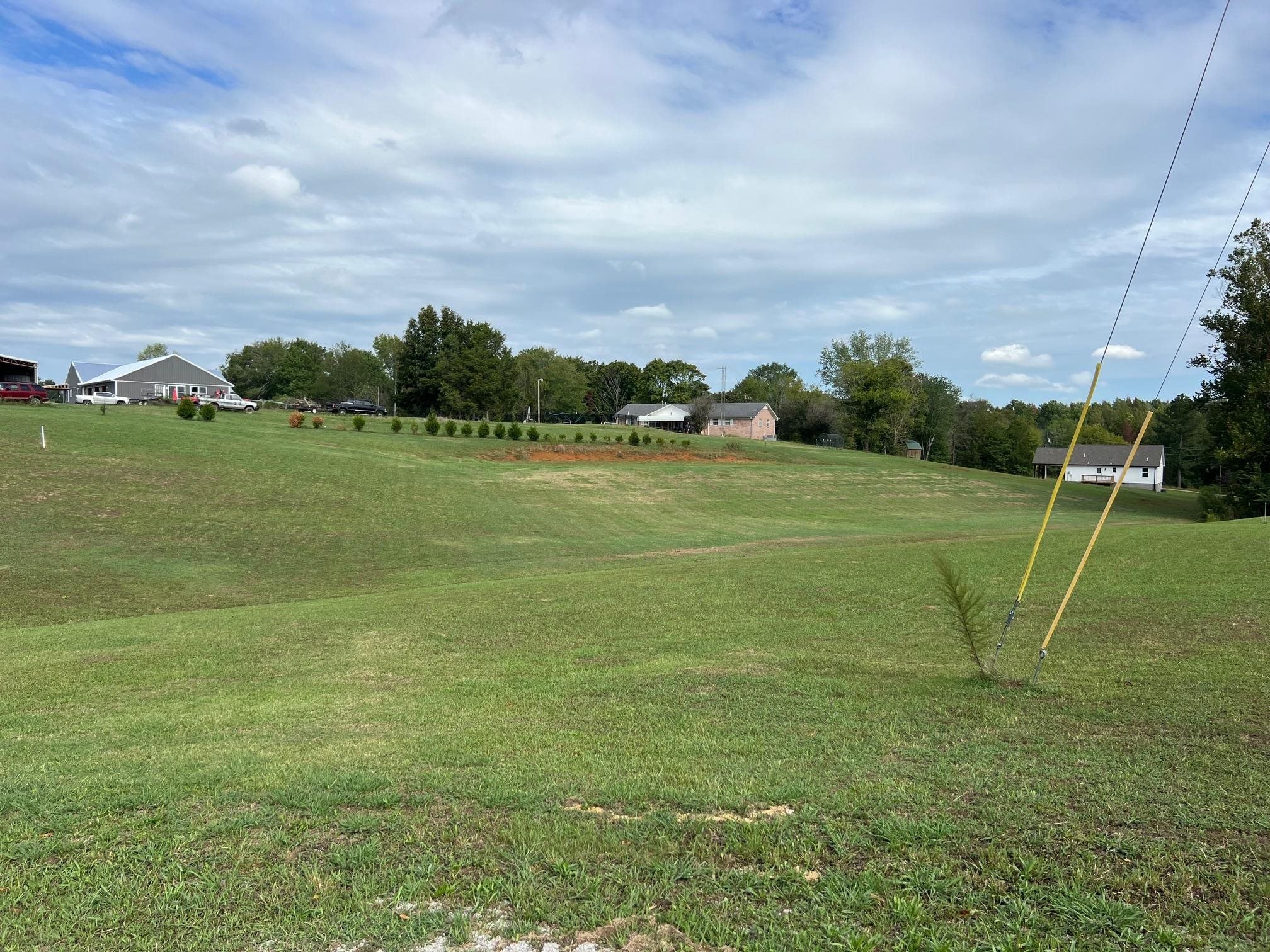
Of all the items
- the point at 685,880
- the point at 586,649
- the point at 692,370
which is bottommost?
the point at 586,649

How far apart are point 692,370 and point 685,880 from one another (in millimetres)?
146898

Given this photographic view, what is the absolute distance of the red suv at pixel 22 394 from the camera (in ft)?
178

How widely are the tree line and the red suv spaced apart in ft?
144

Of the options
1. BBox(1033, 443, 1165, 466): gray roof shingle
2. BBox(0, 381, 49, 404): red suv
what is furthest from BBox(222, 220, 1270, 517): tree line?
BBox(0, 381, 49, 404): red suv

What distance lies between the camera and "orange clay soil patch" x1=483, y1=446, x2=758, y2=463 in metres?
53.8

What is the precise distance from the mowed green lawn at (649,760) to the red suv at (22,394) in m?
44.9

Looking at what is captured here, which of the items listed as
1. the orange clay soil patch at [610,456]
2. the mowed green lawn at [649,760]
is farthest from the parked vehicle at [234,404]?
the mowed green lawn at [649,760]

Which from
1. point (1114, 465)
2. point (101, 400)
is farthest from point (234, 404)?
point (1114, 465)

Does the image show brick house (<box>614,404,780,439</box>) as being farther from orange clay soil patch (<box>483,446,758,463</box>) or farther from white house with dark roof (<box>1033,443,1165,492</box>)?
orange clay soil patch (<box>483,446,758,463</box>)

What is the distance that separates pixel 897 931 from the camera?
3709mm

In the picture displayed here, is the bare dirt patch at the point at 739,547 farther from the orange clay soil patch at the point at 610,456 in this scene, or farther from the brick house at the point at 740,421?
the brick house at the point at 740,421

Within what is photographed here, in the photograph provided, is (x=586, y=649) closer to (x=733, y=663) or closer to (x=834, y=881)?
(x=733, y=663)

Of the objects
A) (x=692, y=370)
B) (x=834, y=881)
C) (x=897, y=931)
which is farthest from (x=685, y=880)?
(x=692, y=370)

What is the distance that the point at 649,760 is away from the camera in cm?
620
